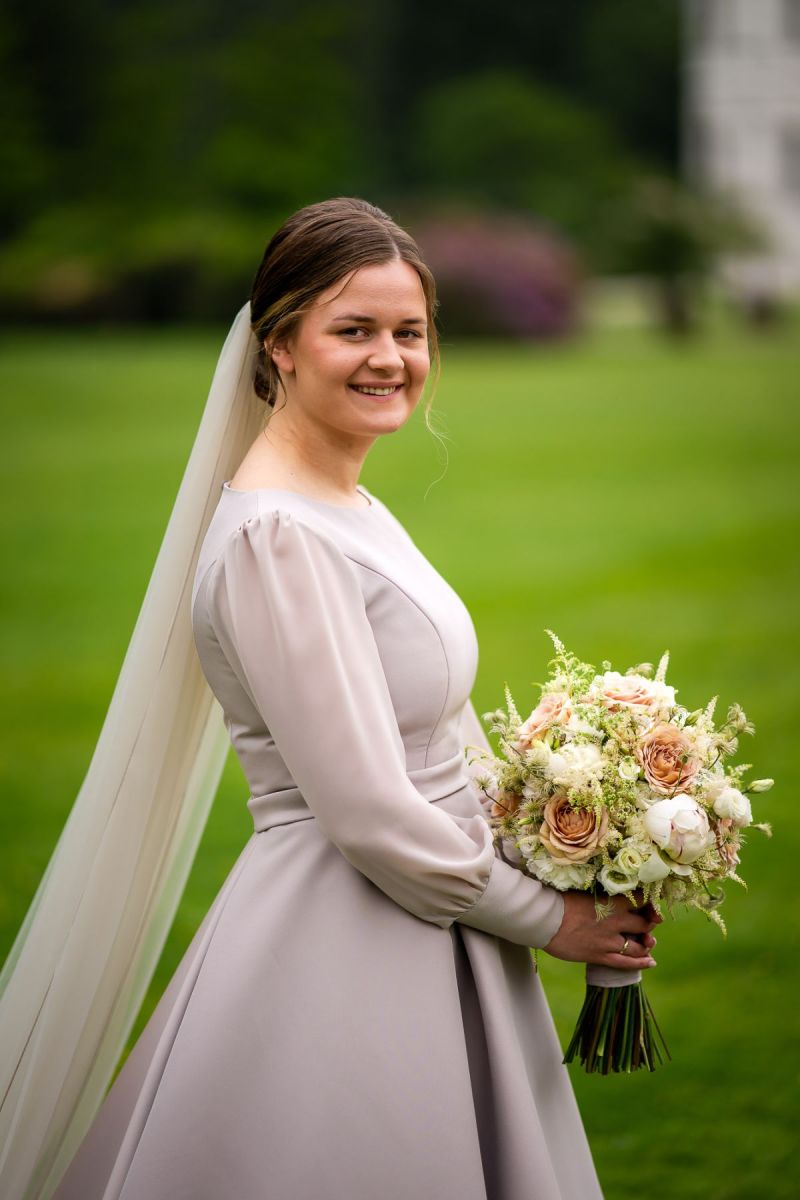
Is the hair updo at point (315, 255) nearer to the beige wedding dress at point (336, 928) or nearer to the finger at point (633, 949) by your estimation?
the beige wedding dress at point (336, 928)

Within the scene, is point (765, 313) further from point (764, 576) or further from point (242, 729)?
point (242, 729)

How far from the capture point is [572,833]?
8.57ft

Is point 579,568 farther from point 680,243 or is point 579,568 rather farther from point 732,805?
point 680,243

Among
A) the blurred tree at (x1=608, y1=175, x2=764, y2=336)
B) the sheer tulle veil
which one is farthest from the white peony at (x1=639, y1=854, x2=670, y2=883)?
the blurred tree at (x1=608, y1=175, x2=764, y2=336)

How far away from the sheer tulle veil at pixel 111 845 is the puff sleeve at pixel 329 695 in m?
0.39

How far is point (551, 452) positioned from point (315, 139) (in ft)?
86.0

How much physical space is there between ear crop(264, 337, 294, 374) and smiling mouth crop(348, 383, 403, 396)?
13 cm

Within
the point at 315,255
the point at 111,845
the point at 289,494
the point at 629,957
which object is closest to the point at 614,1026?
the point at 629,957

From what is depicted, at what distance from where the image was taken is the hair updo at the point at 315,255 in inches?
102

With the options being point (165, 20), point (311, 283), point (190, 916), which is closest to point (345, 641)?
point (311, 283)

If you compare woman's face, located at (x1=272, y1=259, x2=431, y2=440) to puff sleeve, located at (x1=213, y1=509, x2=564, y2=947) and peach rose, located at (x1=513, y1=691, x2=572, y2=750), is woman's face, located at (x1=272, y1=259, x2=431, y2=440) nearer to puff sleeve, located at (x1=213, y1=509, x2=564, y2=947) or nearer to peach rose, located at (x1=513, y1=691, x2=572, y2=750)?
puff sleeve, located at (x1=213, y1=509, x2=564, y2=947)

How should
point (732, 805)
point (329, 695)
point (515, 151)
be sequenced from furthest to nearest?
point (515, 151) → point (732, 805) → point (329, 695)

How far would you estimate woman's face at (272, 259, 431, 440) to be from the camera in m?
2.60

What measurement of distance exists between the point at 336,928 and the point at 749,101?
175 feet
